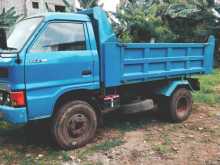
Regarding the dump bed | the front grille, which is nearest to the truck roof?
the dump bed

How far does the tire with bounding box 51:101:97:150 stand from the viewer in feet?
A: 17.8

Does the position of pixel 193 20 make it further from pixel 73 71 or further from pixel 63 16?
pixel 73 71

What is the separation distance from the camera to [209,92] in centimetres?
1038

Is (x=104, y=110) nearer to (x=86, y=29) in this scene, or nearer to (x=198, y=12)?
(x=86, y=29)

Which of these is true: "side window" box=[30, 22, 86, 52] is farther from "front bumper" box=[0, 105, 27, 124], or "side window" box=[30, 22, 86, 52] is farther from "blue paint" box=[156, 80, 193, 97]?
"blue paint" box=[156, 80, 193, 97]

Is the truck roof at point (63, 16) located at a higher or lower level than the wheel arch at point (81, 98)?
higher

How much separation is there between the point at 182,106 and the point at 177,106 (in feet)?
0.78

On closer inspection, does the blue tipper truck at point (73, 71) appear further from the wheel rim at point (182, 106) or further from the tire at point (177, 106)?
the wheel rim at point (182, 106)

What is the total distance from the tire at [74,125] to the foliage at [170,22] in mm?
11516

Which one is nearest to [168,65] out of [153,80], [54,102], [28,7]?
[153,80]

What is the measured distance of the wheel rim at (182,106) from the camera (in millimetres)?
7434

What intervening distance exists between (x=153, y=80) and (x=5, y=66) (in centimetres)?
306

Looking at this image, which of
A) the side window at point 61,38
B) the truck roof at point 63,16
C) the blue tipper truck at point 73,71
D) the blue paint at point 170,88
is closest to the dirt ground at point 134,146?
the blue tipper truck at point 73,71

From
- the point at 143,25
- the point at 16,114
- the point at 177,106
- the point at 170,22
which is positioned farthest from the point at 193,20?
the point at 16,114
